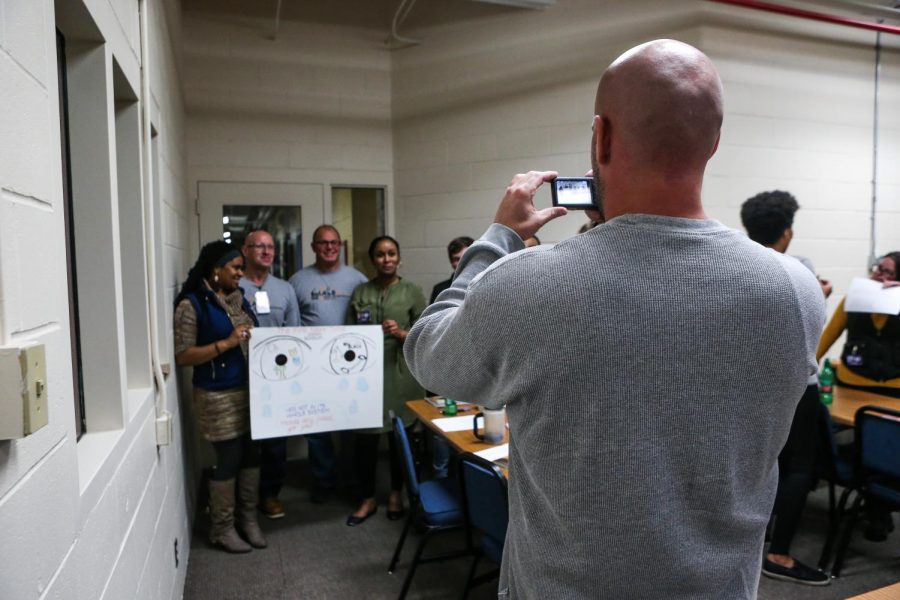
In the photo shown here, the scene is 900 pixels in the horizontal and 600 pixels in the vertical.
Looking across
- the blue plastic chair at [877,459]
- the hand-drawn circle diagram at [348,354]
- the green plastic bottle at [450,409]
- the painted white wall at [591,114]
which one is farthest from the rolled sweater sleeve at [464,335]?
the painted white wall at [591,114]

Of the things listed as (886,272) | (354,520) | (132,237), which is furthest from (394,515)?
(886,272)

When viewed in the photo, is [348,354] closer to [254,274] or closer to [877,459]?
[254,274]

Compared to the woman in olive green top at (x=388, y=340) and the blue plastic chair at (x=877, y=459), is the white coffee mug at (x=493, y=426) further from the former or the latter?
the blue plastic chair at (x=877, y=459)

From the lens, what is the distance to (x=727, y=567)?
79 cm

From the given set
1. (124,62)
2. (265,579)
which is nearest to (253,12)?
(124,62)

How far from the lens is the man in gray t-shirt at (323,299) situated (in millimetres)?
3670

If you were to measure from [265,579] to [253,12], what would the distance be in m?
3.80

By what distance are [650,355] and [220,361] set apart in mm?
2581

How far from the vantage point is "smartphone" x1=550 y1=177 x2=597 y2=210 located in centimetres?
101

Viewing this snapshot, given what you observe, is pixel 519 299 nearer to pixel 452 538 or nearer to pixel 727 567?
pixel 727 567

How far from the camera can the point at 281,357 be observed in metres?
3.02

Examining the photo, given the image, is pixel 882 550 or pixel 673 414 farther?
pixel 882 550

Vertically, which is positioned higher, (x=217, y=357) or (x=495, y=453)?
(x=217, y=357)

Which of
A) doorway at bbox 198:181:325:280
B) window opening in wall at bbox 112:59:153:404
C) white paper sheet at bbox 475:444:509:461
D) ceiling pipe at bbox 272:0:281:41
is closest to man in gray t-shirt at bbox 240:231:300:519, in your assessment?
doorway at bbox 198:181:325:280
